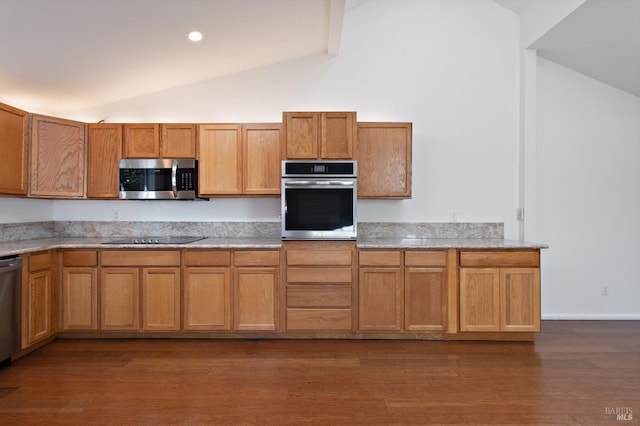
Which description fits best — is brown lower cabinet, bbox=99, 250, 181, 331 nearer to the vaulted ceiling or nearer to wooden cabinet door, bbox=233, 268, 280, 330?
wooden cabinet door, bbox=233, 268, 280, 330

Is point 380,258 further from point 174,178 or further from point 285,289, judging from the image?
point 174,178

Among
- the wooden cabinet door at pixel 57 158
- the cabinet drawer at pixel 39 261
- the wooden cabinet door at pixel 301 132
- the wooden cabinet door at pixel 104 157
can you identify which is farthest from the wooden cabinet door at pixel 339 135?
the cabinet drawer at pixel 39 261

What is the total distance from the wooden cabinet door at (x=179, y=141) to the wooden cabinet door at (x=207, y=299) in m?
1.26

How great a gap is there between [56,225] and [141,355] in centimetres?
209

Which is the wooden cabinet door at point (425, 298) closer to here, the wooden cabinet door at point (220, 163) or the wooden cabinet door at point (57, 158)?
the wooden cabinet door at point (220, 163)

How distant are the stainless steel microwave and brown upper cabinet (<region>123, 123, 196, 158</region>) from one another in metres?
0.10

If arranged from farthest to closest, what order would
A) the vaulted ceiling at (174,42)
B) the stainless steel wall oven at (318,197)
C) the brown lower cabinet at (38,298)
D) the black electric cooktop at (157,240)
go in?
1. the black electric cooktop at (157,240)
2. the stainless steel wall oven at (318,197)
3. the brown lower cabinet at (38,298)
4. the vaulted ceiling at (174,42)

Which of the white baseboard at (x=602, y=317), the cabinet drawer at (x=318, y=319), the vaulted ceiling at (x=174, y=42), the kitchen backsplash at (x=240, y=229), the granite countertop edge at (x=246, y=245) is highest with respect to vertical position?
the vaulted ceiling at (x=174, y=42)

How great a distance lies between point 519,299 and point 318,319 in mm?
1927

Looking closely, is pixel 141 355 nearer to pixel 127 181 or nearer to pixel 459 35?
pixel 127 181

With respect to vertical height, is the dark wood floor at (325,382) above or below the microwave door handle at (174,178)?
below

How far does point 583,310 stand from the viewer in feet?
13.6

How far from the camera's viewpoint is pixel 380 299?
3.47m

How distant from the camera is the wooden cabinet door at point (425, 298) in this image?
345 cm
